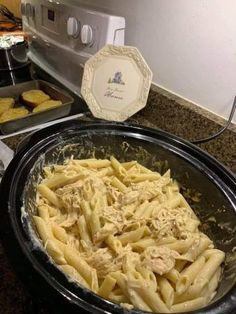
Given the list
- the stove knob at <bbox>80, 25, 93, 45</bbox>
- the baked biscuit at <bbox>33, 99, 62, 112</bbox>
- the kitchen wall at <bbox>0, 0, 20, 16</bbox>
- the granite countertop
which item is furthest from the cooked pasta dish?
the kitchen wall at <bbox>0, 0, 20, 16</bbox>

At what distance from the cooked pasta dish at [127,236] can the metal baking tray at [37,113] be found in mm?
260

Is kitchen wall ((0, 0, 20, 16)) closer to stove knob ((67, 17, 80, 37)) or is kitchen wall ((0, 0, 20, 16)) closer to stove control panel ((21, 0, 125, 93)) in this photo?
stove control panel ((21, 0, 125, 93))

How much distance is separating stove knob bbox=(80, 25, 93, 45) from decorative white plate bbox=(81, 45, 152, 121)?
15 cm

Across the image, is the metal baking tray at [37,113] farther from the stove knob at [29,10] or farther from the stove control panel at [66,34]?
the stove knob at [29,10]

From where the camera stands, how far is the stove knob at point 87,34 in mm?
1022

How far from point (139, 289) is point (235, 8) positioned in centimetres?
64

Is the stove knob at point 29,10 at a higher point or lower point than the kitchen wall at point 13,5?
higher

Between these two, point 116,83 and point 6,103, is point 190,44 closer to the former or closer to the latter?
point 116,83

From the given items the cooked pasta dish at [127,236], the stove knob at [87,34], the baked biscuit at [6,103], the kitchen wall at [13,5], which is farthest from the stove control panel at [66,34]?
the kitchen wall at [13,5]

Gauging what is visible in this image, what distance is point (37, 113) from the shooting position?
0.94m

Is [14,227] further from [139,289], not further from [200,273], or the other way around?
[200,273]

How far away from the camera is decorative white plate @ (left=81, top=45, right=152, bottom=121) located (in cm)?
88

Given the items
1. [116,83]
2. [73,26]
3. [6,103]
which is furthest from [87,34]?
[6,103]

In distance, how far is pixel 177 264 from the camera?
21.8 inches
